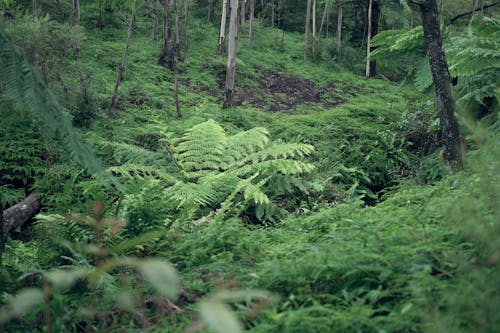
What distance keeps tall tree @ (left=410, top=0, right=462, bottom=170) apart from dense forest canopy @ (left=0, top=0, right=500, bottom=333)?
19 mm

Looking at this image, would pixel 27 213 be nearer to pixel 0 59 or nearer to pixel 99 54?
pixel 0 59

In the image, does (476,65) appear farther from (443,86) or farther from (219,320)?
(219,320)

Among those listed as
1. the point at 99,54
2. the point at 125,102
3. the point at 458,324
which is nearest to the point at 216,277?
the point at 458,324

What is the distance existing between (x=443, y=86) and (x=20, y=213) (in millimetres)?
5340

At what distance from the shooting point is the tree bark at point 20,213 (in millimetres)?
5374

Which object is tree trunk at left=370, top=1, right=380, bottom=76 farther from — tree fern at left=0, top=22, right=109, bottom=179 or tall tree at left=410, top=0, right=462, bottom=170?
tree fern at left=0, top=22, right=109, bottom=179

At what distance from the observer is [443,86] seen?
4988 millimetres

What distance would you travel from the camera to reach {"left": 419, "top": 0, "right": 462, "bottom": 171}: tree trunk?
4.90 metres

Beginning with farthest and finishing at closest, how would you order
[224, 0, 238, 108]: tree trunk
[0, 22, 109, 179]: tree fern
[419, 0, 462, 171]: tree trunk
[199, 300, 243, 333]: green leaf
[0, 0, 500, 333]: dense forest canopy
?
1. [224, 0, 238, 108]: tree trunk
2. [419, 0, 462, 171]: tree trunk
3. [0, 22, 109, 179]: tree fern
4. [0, 0, 500, 333]: dense forest canopy
5. [199, 300, 243, 333]: green leaf

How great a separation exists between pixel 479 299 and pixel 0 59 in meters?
2.91

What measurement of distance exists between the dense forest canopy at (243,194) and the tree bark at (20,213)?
3 centimetres

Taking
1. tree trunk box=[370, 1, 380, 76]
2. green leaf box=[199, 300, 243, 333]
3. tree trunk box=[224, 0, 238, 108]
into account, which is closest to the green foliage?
green leaf box=[199, 300, 243, 333]

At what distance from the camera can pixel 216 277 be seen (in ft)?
9.17

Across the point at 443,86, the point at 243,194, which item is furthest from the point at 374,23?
the point at 243,194
